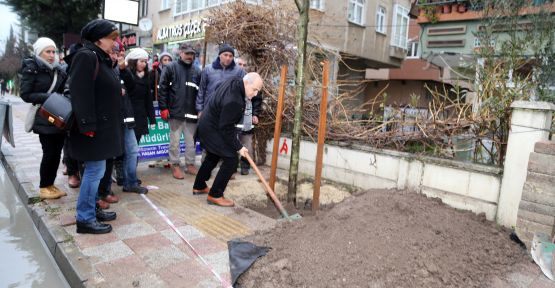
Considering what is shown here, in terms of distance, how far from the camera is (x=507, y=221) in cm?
398

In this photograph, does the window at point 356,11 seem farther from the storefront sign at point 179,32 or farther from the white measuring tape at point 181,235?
the white measuring tape at point 181,235

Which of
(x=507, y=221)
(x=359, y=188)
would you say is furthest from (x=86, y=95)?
(x=507, y=221)

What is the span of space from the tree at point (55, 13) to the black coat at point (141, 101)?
55.5 feet

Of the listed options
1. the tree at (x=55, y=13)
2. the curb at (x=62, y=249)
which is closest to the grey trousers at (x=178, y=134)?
the curb at (x=62, y=249)

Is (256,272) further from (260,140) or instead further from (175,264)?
(260,140)

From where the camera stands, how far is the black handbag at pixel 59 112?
135 inches

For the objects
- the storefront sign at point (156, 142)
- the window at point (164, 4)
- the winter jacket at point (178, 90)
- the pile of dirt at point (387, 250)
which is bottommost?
the pile of dirt at point (387, 250)

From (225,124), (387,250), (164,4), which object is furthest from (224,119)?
(164,4)

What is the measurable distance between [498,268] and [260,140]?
4447mm

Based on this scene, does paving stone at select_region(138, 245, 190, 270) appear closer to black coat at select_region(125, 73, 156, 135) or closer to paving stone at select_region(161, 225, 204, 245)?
paving stone at select_region(161, 225, 204, 245)

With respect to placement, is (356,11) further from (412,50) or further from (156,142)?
(156,142)

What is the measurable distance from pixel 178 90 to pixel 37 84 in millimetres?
1779

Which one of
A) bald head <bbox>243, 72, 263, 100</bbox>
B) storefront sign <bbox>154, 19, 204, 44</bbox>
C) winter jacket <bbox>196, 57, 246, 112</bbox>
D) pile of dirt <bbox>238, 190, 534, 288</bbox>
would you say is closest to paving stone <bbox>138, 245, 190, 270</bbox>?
pile of dirt <bbox>238, 190, 534, 288</bbox>

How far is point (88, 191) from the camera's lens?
3584 millimetres
